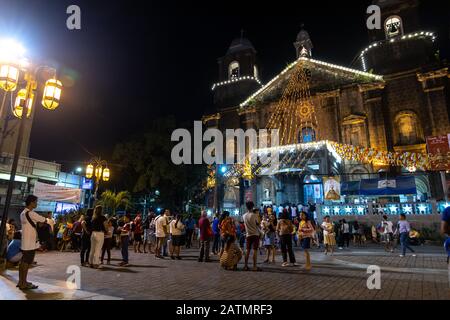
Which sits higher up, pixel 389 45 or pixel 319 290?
pixel 389 45

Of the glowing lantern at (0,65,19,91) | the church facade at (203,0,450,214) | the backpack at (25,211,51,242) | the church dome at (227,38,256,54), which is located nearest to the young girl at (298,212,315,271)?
the backpack at (25,211,51,242)

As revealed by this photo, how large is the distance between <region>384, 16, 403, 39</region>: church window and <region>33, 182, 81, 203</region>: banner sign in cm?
3075

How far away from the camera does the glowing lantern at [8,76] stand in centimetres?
790

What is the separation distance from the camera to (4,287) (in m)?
5.85

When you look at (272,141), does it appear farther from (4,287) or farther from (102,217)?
(4,287)

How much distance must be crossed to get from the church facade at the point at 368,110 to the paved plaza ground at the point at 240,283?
43.6ft

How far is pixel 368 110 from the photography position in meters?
26.1

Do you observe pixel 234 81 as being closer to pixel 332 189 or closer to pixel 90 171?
pixel 332 189

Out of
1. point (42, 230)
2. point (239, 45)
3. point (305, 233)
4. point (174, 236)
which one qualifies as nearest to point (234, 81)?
point (239, 45)

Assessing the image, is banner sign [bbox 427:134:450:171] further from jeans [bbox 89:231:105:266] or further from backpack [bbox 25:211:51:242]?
backpack [bbox 25:211:51:242]

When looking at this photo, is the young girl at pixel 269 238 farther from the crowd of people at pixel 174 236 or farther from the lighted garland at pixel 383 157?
the lighted garland at pixel 383 157
